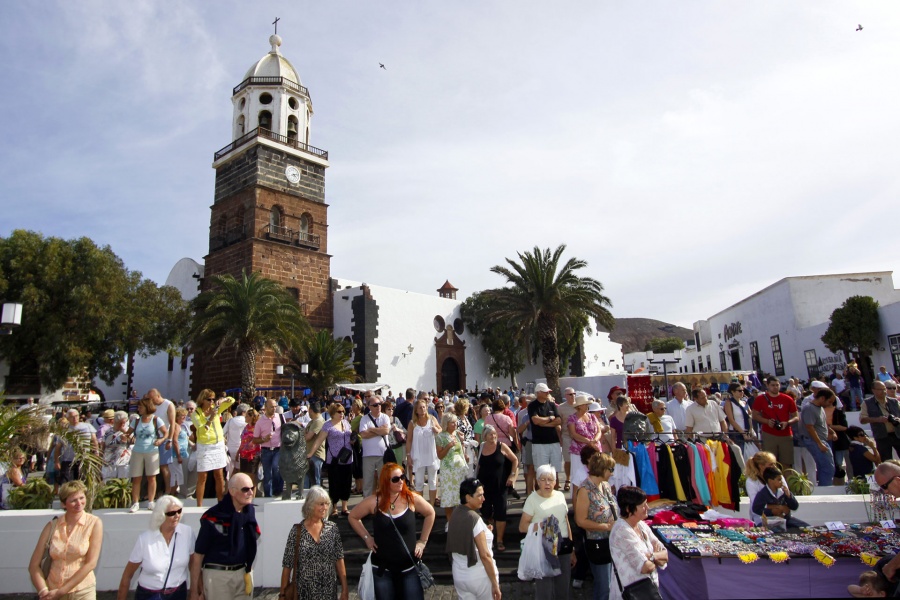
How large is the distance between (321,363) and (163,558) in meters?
19.6

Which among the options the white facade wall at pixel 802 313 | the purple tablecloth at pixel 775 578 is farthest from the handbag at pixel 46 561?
the white facade wall at pixel 802 313

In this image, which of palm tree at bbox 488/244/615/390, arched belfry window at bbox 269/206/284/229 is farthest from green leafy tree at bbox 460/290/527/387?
arched belfry window at bbox 269/206/284/229

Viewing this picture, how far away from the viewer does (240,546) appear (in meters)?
4.47

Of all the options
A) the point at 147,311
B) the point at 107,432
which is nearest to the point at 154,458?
the point at 107,432

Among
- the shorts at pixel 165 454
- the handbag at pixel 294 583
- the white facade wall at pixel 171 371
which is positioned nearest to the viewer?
Result: the handbag at pixel 294 583

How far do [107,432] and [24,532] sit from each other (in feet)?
9.48

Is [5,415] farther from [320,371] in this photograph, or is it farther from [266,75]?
[266,75]

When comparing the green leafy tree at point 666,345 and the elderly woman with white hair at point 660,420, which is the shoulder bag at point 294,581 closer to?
the elderly woman with white hair at point 660,420

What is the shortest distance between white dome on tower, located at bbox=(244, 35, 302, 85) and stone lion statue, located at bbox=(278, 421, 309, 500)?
24171 millimetres

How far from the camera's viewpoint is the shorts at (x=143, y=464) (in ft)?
23.0

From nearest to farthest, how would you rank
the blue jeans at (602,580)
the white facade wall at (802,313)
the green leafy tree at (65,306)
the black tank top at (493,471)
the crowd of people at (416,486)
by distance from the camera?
1. the crowd of people at (416,486)
2. the blue jeans at (602,580)
3. the black tank top at (493,471)
4. the green leafy tree at (65,306)
5. the white facade wall at (802,313)

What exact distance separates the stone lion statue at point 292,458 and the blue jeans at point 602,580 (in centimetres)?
372

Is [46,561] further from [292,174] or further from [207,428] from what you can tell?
[292,174]

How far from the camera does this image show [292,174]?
27.0 m
